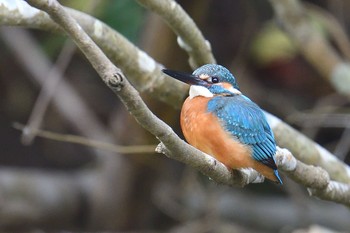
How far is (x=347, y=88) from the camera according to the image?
361 centimetres

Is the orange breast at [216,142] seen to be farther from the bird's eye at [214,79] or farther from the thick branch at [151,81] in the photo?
the thick branch at [151,81]

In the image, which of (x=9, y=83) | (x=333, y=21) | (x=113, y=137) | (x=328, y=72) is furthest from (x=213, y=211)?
(x=9, y=83)

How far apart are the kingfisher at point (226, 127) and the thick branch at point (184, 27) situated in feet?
0.76

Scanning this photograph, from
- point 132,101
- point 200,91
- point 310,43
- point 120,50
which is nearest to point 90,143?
point 120,50

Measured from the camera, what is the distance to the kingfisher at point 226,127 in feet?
6.41

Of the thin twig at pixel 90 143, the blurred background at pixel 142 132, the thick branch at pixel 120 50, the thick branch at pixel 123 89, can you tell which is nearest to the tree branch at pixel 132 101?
the thick branch at pixel 123 89

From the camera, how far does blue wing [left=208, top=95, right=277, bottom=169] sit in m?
1.96

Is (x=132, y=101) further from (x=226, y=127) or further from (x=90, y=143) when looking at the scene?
(x=90, y=143)

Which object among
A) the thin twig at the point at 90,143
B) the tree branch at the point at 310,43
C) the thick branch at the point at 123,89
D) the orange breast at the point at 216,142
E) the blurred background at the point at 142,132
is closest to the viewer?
the thick branch at the point at 123,89

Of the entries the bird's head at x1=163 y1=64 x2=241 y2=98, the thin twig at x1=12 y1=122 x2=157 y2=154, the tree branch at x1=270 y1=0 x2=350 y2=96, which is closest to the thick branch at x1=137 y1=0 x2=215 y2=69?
the bird's head at x1=163 y1=64 x2=241 y2=98

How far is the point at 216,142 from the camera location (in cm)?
196

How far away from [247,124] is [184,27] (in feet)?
1.49

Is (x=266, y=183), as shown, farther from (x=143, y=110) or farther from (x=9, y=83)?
(x=143, y=110)

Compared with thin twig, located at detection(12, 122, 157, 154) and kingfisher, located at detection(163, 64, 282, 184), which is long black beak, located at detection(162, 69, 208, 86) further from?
thin twig, located at detection(12, 122, 157, 154)
